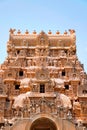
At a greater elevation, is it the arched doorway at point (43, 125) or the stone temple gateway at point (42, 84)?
the stone temple gateway at point (42, 84)

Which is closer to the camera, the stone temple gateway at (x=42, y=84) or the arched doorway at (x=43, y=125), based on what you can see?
the stone temple gateway at (x=42, y=84)

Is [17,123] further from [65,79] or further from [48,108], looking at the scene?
[65,79]

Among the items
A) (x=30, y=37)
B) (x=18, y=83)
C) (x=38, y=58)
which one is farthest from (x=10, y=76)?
(x=30, y=37)

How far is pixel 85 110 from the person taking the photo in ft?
148

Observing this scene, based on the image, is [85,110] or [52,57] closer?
[85,110]

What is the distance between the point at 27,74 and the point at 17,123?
13643mm

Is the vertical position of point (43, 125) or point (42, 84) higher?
point (42, 84)

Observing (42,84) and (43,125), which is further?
(42,84)

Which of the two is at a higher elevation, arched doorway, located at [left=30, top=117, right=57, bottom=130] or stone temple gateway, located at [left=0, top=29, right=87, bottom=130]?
stone temple gateway, located at [left=0, top=29, right=87, bottom=130]

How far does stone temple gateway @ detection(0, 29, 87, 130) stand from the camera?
39.2 metres

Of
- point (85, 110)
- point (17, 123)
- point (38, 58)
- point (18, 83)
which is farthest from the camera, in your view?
point (38, 58)

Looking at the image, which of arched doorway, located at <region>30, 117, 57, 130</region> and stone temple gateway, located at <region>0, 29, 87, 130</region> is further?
arched doorway, located at <region>30, 117, 57, 130</region>

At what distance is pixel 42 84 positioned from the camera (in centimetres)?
4684

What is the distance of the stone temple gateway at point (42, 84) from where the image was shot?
39.2 meters
